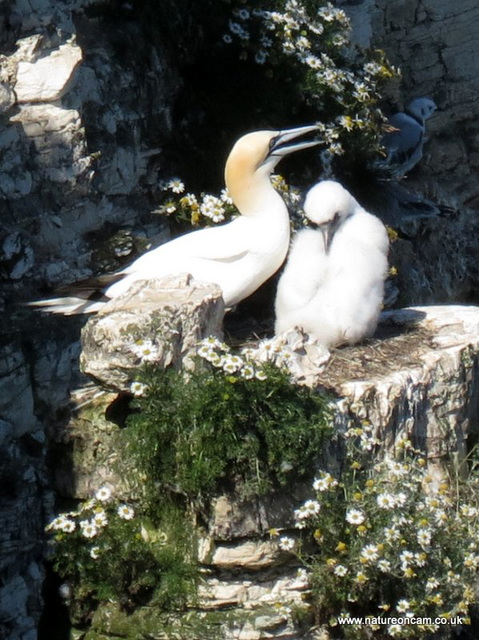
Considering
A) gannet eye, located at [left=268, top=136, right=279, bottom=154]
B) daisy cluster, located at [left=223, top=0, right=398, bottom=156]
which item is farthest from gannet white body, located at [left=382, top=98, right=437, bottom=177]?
gannet eye, located at [left=268, top=136, right=279, bottom=154]

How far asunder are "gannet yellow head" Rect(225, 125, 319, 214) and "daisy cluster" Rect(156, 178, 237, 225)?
384mm

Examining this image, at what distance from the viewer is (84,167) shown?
233 inches

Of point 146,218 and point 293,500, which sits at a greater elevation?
point 146,218

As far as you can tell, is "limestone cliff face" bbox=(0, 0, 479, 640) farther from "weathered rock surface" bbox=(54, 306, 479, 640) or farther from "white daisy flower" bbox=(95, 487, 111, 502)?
"white daisy flower" bbox=(95, 487, 111, 502)

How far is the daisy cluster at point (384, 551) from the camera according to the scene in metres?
4.82

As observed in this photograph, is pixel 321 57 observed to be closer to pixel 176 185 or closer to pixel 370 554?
pixel 176 185

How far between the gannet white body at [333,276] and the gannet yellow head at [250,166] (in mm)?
271

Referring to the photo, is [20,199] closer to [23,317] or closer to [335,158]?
[23,317]

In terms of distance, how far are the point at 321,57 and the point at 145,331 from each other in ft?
8.63

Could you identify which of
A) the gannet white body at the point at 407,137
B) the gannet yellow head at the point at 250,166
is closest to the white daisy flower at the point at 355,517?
the gannet yellow head at the point at 250,166

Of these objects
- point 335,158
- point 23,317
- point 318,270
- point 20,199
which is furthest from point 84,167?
point 335,158

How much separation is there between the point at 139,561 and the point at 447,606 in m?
1.22

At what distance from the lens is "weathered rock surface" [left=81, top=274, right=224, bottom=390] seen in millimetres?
4848

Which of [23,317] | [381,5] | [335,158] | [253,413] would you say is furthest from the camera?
[381,5]
